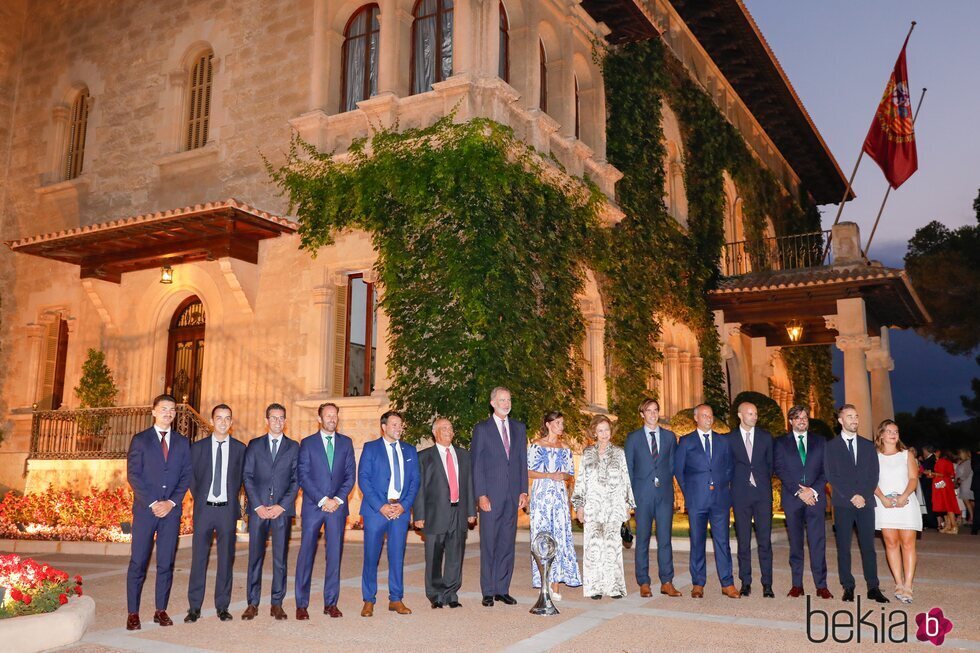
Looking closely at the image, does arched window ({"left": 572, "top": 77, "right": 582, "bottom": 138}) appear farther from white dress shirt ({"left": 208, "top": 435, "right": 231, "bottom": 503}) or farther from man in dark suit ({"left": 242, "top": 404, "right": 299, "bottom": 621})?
white dress shirt ({"left": 208, "top": 435, "right": 231, "bottom": 503})

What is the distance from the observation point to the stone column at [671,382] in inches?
773

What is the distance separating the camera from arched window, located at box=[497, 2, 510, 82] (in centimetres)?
1534

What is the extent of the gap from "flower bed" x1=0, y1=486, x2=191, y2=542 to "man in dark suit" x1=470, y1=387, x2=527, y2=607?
6937 mm

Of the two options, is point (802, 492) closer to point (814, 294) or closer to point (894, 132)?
Result: point (814, 294)

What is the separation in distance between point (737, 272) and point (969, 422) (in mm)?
28413

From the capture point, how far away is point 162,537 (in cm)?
699

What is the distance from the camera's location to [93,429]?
15742 mm

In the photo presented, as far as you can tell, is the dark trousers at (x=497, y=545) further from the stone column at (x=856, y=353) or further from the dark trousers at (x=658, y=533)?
the stone column at (x=856, y=353)

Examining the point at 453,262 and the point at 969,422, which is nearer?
the point at 453,262

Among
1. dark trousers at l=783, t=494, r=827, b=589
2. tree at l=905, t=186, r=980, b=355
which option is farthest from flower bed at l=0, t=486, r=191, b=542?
tree at l=905, t=186, r=980, b=355

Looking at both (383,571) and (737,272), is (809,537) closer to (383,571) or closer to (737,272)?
(383,571)

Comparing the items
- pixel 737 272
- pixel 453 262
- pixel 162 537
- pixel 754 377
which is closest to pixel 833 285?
pixel 737 272

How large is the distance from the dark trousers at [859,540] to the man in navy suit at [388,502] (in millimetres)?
3985

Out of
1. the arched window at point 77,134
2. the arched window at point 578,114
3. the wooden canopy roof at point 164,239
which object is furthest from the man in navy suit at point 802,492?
the arched window at point 77,134
